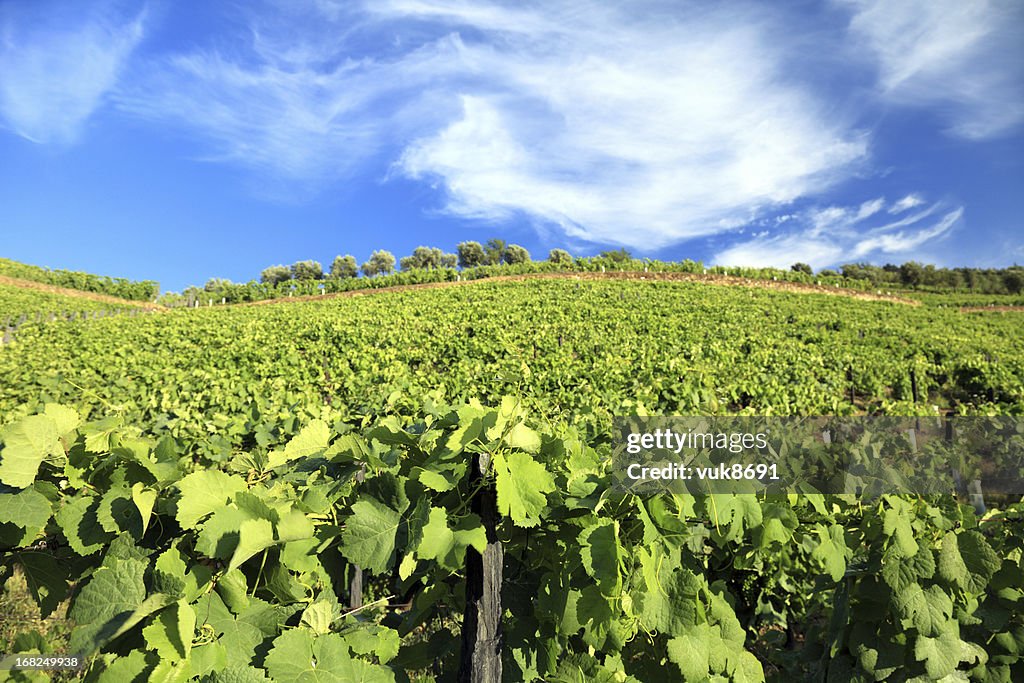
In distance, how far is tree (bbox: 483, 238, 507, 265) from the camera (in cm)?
9830

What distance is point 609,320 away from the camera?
18.1 meters

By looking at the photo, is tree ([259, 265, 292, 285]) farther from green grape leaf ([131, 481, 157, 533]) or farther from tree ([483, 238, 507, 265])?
green grape leaf ([131, 481, 157, 533])

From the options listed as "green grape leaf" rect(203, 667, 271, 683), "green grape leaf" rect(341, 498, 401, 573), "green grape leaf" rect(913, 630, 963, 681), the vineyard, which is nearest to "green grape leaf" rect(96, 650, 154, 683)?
the vineyard

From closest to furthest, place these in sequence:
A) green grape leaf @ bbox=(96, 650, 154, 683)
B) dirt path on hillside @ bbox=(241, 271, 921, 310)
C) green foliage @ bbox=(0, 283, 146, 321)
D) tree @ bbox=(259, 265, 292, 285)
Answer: green grape leaf @ bbox=(96, 650, 154, 683), green foliage @ bbox=(0, 283, 146, 321), dirt path on hillside @ bbox=(241, 271, 921, 310), tree @ bbox=(259, 265, 292, 285)

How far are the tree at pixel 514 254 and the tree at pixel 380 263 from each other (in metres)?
21.3

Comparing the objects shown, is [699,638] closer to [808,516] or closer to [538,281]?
[808,516]

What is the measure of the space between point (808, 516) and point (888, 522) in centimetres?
54

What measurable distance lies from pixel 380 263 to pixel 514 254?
24818 millimetres

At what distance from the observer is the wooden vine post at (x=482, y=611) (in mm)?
1460

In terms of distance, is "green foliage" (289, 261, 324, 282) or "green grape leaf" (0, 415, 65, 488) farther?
"green foliage" (289, 261, 324, 282)

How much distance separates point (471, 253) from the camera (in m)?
97.0

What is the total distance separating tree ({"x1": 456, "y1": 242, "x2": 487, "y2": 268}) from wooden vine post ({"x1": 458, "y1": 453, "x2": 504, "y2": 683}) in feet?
317

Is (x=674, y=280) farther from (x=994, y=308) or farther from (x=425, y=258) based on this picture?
(x=425, y=258)

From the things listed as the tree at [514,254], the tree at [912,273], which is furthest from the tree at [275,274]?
the tree at [912,273]
